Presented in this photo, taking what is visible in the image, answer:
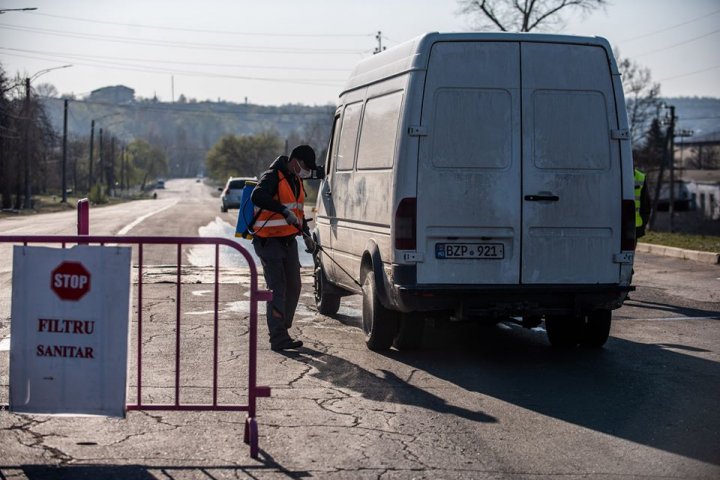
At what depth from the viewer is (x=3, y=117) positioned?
5581 centimetres

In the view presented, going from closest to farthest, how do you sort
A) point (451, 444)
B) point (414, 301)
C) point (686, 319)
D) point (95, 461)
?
1. point (95, 461)
2. point (451, 444)
3. point (414, 301)
4. point (686, 319)

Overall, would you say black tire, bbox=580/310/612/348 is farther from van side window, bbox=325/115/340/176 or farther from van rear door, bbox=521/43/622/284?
van side window, bbox=325/115/340/176

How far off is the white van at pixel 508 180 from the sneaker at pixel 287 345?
0.98m

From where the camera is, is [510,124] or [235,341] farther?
[235,341]

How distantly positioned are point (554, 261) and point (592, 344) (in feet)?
4.41

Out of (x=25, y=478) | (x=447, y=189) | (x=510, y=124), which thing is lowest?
(x=25, y=478)

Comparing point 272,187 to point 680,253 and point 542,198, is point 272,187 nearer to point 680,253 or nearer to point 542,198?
point 542,198

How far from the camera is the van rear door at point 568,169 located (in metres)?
8.42

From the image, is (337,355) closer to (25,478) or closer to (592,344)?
(592,344)

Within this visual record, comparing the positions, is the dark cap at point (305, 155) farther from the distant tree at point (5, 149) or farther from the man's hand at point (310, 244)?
the distant tree at point (5, 149)

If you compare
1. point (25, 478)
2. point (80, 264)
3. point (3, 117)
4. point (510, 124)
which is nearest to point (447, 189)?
point (510, 124)

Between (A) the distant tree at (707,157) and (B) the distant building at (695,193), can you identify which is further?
(A) the distant tree at (707,157)

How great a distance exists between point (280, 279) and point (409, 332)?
3.96ft

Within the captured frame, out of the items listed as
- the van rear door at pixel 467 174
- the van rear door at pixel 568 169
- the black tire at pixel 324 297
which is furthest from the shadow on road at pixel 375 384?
the black tire at pixel 324 297
